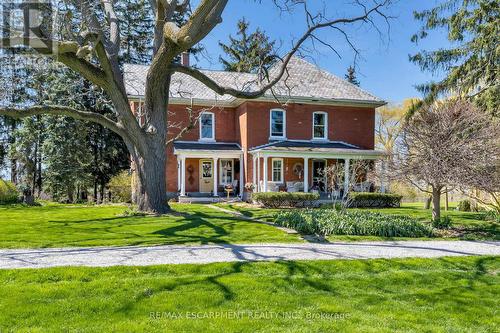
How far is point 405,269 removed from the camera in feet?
23.5

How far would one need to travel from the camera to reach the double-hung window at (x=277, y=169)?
23688 mm

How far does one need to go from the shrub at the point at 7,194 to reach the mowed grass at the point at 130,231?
8899 millimetres

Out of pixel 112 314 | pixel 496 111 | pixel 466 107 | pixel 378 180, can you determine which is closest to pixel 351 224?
pixel 378 180

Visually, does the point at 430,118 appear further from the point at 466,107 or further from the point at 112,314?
the point at 112,314

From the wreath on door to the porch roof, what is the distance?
1335 mm

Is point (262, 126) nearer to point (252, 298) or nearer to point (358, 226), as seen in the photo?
point (358, 226)

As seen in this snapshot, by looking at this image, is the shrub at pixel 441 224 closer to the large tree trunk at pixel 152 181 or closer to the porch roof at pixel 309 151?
the porch roof at pixel 309 151

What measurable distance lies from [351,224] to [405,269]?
3922mm

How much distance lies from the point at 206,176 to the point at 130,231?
1456cm

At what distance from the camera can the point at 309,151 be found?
70.2 ft

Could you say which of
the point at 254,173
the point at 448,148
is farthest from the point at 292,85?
the point at 448,148

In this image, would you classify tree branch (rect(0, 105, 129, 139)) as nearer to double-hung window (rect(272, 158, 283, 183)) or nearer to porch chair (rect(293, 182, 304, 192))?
porch chair (rect(293, 182, 304, 192))

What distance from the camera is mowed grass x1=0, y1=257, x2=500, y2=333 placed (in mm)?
4781

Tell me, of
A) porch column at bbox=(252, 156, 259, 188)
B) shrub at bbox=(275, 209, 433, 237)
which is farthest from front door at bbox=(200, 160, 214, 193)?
shrub at bbox=(275, 209, 433, 237)
